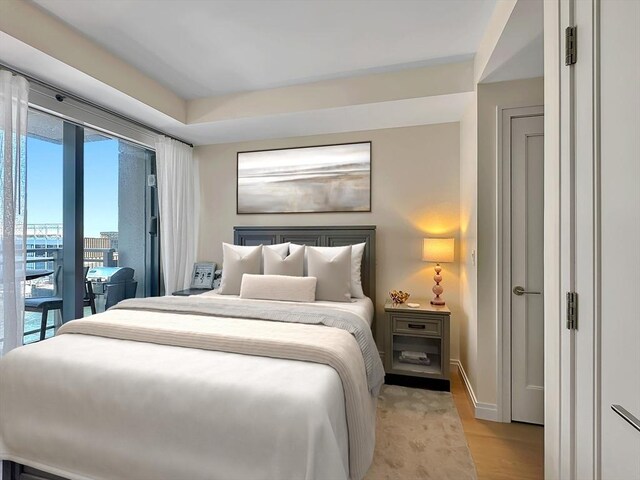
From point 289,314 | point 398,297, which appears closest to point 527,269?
point 398,297

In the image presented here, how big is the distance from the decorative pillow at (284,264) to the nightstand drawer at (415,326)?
1.03 m

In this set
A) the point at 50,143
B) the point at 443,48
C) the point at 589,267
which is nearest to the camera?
the point at 589,267

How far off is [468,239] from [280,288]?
177 centimetres

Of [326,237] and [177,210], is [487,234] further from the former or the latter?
[177,210]

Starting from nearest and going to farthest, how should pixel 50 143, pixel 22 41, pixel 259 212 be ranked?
pixel 22 41
pixel 50 143
pixel 259 212

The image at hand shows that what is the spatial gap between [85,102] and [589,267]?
12.0 ft

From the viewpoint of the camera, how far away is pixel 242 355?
164 centimetres

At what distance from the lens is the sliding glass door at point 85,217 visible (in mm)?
2555

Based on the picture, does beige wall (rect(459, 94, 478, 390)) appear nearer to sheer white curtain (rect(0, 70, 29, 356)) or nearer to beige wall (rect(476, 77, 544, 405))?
beige wall (rect(476, 77, 544, 405))

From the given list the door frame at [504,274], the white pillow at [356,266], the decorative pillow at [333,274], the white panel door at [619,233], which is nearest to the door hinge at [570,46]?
the white panel door at [619,233]

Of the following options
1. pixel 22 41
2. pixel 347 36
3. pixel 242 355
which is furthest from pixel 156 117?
pixel 242 355

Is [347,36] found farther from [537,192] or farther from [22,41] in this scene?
[22,41]

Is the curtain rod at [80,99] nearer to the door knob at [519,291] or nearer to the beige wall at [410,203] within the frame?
the beige wall at [410,203]

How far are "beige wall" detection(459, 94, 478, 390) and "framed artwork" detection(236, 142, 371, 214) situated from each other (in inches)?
38.0
